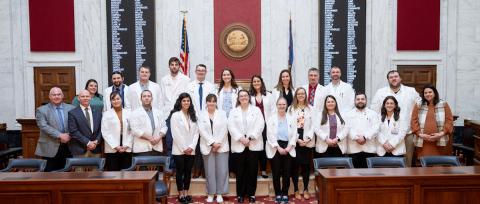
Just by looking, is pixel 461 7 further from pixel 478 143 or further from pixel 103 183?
pixel 103 183

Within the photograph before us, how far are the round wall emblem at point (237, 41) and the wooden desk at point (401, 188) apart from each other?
559 centimetres

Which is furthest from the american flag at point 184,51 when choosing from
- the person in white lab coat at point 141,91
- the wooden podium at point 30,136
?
the wooden podium at point 30,136

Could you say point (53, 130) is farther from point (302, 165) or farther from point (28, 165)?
point (302, 165)

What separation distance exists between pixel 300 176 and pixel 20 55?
6.71 meters

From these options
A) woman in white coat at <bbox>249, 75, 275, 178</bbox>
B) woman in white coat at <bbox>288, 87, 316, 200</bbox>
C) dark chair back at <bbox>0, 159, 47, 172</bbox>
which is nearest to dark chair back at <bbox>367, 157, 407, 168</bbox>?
woman in white coat at <bbox>288, 87, 316, 200</bbox>

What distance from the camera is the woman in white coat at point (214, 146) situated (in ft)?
23.0

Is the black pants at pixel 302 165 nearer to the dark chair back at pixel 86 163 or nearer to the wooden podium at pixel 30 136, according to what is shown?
the dark chair back at pixel 86 163

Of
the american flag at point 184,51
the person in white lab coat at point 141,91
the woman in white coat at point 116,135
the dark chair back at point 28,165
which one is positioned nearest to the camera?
the dark chair back at point 28,165

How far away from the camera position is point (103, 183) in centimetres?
515

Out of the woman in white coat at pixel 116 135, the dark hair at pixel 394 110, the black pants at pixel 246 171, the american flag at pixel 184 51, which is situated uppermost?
the american flag at pixel 184 51

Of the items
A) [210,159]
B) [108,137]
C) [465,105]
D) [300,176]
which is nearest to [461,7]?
[465,105]

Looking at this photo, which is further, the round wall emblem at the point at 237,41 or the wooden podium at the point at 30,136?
the round wall emblem at the point at 237,41

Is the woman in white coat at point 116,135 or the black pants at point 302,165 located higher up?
the woman in white coat at point 116,135

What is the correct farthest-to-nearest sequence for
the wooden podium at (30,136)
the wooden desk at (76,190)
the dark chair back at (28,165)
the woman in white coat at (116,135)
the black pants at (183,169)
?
the wooden podium at (30,136) → the black pants at (183,169) → the woman in white coat at (116,135) → the dark chair back at (28,165) → the wooden desk at (76,190)
